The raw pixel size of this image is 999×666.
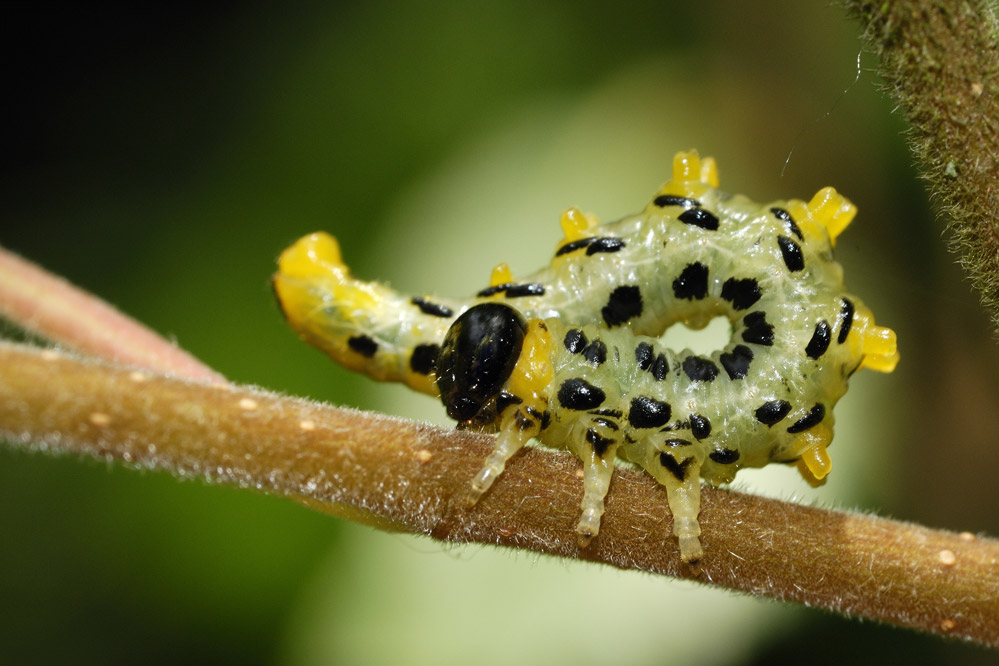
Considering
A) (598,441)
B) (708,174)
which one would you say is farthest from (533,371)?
(708,174)

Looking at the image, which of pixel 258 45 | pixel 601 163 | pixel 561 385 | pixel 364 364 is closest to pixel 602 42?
pixel 601 163

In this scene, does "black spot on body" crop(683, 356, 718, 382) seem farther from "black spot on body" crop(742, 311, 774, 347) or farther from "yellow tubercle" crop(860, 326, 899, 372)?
"yellow tubercle" crop(860, 326, 899, 372)

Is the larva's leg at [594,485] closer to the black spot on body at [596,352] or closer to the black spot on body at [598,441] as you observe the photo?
the black spot on body at [598,441]

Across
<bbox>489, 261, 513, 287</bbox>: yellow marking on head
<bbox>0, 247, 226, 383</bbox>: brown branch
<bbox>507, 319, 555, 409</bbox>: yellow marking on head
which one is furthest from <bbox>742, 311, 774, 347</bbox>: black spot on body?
<bbox>0, 247, 226, 383</bbox>: brown branch

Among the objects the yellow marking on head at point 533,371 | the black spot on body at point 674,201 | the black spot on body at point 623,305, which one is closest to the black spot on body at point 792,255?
the black spot on body at point 674,201

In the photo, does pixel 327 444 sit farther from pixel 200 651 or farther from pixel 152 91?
pixel 152 91

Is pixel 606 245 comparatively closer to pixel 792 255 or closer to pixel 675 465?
pixel 792 255
